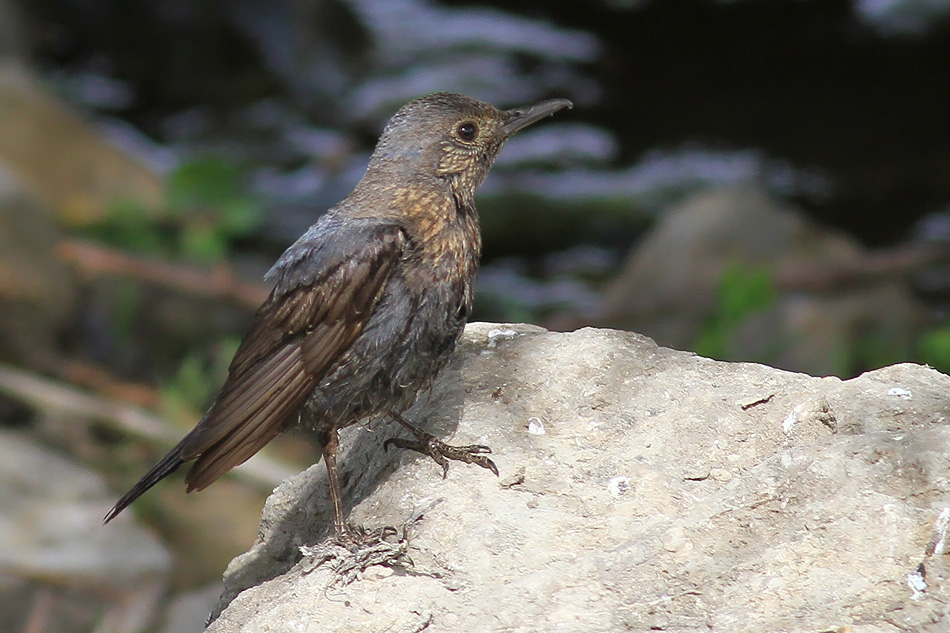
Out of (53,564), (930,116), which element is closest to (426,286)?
(53,564)

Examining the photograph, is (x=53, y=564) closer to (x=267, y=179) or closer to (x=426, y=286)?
(x=426, y=286)

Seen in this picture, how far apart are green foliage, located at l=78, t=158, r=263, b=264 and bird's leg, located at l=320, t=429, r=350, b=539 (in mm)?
4492

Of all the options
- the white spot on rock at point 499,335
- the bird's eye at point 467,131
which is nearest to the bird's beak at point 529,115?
the bird's eye at point 467,131

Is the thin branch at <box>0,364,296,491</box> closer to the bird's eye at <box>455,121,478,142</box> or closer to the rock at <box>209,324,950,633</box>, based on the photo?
the rock at <box>209,324,950,633</box>

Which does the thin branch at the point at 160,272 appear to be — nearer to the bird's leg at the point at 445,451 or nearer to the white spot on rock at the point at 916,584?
the bird's leg at the point at 445,451

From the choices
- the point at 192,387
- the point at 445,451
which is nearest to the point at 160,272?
the point at 192,387

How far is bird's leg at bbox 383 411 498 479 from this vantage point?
358cm

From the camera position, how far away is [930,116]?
34.1 ft

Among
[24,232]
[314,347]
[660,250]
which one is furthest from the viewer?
[660,250]

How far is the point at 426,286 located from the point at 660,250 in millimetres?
4635

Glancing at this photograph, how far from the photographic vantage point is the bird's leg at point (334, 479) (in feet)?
11.8

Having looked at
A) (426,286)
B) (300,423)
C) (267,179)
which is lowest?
(300,423)

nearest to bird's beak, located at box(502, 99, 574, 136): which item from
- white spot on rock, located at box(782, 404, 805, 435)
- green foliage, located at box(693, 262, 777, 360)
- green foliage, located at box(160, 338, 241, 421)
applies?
white spot on rock, located at box(782, 404, 805, 435)

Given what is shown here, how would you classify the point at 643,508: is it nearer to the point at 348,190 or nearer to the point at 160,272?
the point at 160,272
